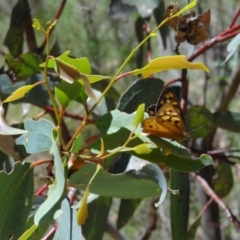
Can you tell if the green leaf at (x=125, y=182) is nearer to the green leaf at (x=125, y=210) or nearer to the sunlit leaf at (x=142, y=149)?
the sunlit leaf at (x=142, y=149)

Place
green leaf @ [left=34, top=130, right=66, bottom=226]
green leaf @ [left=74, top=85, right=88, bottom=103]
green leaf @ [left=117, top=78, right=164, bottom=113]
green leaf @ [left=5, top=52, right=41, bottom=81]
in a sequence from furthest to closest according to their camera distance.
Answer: green leaf @ [left=5, top=52, right=41, bottom=81] < green leaf @ [left=117, top=78, right=164, bottom=113] < green leaf @ [left=74, top=85, right=88, bottom=103] < green leaf @ [left=34, top=130, right=66, bottom=226]

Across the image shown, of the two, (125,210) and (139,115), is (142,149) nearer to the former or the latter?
(139,115)

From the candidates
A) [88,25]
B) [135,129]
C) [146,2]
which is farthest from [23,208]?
[88,25]

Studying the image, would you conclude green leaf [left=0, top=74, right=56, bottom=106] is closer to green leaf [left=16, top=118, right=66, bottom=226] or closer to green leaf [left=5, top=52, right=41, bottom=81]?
green leaf [left=5, top=52, right=41, bottom=81]

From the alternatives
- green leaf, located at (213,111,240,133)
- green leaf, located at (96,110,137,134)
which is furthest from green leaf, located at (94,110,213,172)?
green leaf, located at (213,111,240,133)

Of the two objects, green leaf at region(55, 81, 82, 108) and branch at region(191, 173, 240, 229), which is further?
branch at region(191, 173, 240, 229)

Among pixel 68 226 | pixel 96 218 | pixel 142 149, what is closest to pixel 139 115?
pixel 142 149
